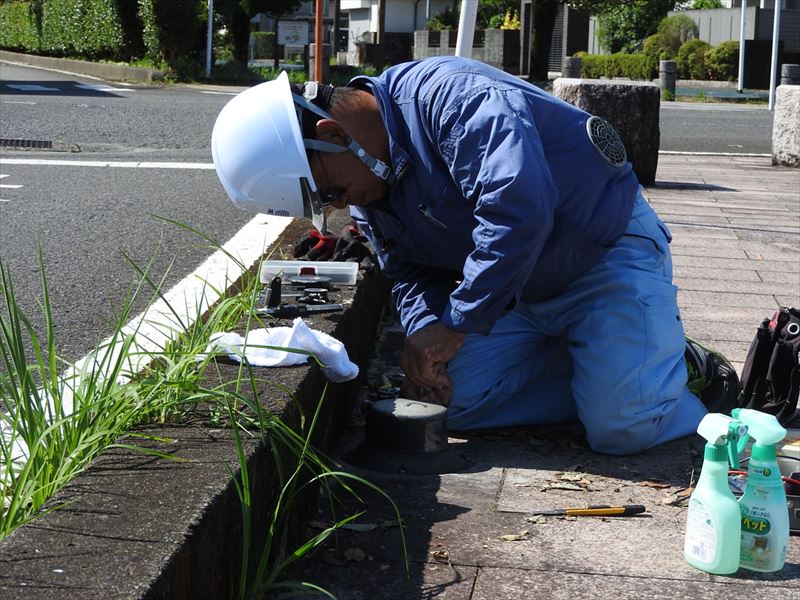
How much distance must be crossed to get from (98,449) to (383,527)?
0.86 m

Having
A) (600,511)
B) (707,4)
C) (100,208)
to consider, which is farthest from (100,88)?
(707,4)

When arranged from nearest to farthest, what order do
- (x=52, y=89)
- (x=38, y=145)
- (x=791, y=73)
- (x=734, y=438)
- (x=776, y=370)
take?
1. (x=734, y=438)
2. (x=776, y=370)
3. (x=38, y=145)
4. (x=52, y=89)
5. (x=791, y=73)

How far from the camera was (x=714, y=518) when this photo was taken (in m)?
2.72

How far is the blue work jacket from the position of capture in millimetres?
3133

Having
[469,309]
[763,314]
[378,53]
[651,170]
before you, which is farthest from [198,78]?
[469,309]

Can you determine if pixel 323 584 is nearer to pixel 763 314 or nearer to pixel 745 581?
pixel 745 581

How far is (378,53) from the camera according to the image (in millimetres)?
40531

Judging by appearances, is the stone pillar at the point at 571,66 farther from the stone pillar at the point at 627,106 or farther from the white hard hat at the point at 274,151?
the white hard hat at the point at 274,151

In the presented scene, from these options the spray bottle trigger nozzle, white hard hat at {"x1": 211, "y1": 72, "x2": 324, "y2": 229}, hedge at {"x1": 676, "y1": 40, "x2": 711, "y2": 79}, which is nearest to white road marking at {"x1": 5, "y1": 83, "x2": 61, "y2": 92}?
white hard hat at {"x1": 211, "y1": 72, "x2": 324, "y2": 229}

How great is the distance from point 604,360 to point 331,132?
3.61 feet

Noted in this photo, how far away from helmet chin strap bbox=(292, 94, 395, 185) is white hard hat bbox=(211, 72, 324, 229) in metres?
0.04

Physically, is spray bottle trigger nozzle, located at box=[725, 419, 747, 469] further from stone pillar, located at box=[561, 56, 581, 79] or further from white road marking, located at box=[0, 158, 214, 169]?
stone pillar, located at box=[561, 56, 581, 79]

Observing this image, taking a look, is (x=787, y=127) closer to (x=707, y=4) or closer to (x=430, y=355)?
(x=430, y=355)

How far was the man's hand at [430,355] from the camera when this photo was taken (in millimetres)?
3500
